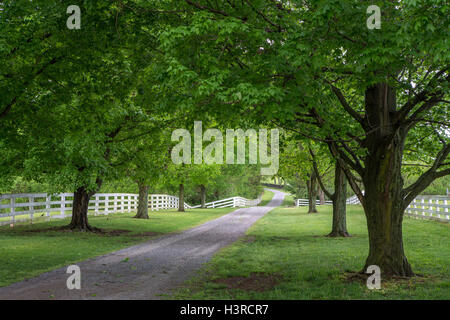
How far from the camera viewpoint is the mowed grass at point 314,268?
6996 millimetres

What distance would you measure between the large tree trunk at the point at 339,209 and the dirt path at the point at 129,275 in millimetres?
5481

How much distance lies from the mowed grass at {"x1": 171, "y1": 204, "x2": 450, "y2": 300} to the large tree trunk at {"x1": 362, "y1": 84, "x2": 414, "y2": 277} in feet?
1.72

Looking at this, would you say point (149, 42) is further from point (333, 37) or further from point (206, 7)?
point (333, 37)

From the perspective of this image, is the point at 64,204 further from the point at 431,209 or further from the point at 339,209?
the point at 431,209

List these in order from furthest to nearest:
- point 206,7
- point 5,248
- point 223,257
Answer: point 5,248 → point 223,257 → point 206,7

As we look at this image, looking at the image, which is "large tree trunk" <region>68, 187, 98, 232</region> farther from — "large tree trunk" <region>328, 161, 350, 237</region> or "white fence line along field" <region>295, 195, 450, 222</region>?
"white fence line along field" <region>295, 195, 450, 222</region>

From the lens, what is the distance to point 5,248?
472 inches

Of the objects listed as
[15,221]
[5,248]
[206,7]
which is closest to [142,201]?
[15,221]

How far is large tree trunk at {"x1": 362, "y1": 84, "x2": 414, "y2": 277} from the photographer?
26.8 feet

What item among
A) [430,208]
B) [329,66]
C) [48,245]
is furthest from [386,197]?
[430,208]

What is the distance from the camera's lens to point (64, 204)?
73.3ft

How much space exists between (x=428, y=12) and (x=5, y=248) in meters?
12.0

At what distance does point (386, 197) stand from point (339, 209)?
9.01 metres

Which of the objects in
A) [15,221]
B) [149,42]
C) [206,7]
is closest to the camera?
[206,7]
